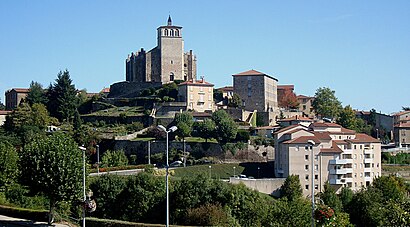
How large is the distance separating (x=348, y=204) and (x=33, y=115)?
1628 inches

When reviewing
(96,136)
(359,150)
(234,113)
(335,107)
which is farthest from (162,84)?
(359,150)

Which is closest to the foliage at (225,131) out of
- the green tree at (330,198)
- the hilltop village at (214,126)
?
the hilltop village at (214,126)

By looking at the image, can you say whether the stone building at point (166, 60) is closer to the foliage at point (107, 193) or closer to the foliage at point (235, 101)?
the foliage at point (235, 101)

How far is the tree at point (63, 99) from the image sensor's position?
3450 inches

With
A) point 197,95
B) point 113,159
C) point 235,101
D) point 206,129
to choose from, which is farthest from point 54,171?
point 235,101

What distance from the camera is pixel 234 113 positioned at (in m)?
86.4

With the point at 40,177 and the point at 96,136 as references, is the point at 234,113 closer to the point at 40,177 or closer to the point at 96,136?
the point at 96,136

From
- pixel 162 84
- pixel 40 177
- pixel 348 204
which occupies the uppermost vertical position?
pixel 162 84

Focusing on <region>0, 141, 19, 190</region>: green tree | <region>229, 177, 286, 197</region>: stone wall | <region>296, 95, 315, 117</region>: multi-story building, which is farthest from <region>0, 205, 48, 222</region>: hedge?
<region>296, 95, 315, 117</region>: multi-story building

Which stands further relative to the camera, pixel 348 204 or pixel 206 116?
pixel 206 116

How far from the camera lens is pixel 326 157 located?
65938 mm

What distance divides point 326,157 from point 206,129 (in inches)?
606

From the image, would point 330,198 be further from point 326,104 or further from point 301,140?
point 326,104

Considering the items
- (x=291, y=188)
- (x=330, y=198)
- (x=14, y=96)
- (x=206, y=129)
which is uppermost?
(x=14, y=96)
